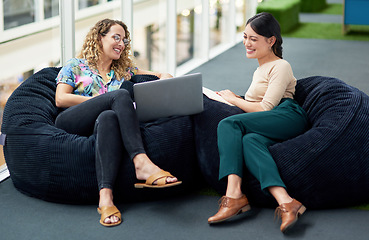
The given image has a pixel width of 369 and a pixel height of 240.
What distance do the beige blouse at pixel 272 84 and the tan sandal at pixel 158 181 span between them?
72 centimetres

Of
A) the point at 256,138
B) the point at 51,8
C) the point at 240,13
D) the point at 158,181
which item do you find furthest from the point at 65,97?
the point at 240,13

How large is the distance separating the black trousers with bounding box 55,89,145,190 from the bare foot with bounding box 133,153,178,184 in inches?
1.3

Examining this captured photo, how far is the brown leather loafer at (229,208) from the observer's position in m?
3.02

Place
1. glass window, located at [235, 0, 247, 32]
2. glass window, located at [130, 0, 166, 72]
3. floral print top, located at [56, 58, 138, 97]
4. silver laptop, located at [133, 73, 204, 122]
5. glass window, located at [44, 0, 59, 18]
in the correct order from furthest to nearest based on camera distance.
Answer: glass window, located at [235, 0, 247, 32] → glass window, located at [130, 0, 166, 72] → glass window, located at [44, 0, 59, 18] → floral print top, located at [56, 58, 138, 97] → silver laptop, located at [133, 73, 204, 122]

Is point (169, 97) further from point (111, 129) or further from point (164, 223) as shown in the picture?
point (164, 223)

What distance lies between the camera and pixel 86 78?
3594mm

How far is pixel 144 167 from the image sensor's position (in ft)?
10.3

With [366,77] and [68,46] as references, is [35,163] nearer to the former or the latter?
[68,46]

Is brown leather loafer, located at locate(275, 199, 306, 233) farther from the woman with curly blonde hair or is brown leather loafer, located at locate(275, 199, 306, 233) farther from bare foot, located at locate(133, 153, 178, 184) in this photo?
bare foot, located at locate(133, 153, 178, 184)

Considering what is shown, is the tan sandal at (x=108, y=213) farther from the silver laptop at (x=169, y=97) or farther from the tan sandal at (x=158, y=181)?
the silver laptop at (x=169, y=97)

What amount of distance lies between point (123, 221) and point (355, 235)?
1.17 metres

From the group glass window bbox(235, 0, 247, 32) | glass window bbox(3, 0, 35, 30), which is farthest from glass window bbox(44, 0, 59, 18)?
glass window bbox(235, 0, 247, 32)

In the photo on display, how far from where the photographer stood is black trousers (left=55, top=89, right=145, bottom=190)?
3131mm

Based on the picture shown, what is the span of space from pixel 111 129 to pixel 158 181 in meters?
0.38
